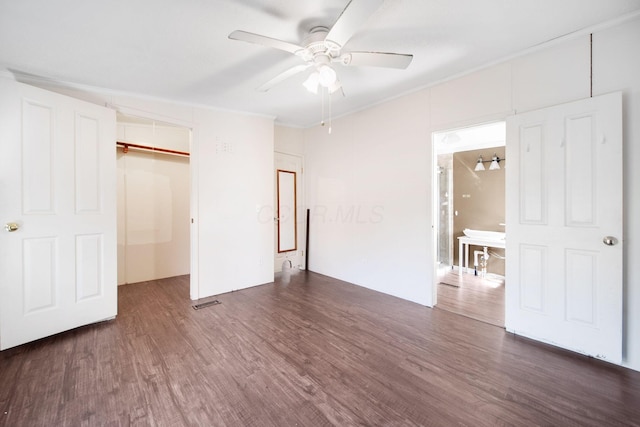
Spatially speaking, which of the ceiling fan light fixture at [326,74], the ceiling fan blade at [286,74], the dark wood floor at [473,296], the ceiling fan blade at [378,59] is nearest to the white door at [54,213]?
the ceiling fan blade at [286,74]

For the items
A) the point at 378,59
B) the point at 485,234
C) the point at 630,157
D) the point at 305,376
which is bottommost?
the point at 305,376

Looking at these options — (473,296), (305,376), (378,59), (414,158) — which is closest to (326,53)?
(378,59)

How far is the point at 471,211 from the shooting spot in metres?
4.98

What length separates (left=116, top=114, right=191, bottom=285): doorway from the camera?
4148 millimetres

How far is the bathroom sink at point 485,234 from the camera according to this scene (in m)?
4.48

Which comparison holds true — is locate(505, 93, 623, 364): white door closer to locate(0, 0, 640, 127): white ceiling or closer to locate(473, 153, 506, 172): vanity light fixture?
locate(0, 0, 640, 127): white ceiling

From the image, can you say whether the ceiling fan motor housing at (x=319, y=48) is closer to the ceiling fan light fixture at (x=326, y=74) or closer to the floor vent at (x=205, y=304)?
the ceiling fan light fixture at (x=326, y=74)

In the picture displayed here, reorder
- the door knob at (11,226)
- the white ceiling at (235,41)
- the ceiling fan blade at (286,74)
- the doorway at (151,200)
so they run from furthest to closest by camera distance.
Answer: the doorway at (151,200)
the door knob at (11,226)
the ceiling fan blade at (286,74)
the white ceiling at (235,41)

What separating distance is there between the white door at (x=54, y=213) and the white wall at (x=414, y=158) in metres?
3.09

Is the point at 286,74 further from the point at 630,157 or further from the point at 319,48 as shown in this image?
the point at 630,157

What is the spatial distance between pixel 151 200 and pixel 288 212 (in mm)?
2352

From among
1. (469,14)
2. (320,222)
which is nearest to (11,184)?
(320,222)

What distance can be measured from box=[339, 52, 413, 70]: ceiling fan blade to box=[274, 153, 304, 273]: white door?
298 centimetres

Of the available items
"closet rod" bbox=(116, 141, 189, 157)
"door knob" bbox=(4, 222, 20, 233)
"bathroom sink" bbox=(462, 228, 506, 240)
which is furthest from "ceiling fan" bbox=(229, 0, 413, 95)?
"bathroom sink" bbox=(462, 228, 506, 240)
